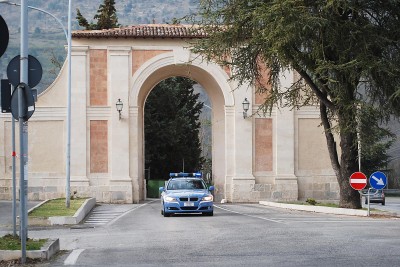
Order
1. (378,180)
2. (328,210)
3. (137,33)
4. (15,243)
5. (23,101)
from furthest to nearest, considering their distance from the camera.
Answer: (137,33)
(328,210)
(378,180)
(15,243)
(23,101)

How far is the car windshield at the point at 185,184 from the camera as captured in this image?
30297 millimetres

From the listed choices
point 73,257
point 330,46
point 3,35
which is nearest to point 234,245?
point 73,257

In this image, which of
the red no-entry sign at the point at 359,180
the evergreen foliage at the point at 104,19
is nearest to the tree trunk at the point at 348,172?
the red no-entry sign at the point at 359,180

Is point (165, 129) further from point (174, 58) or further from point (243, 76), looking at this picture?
point (243, 76)

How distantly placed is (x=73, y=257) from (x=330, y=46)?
59.4 ft

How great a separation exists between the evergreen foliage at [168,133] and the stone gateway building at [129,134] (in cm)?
2074

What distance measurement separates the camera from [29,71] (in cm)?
1505

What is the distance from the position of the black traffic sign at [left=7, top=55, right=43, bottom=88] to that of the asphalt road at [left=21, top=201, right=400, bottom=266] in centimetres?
319

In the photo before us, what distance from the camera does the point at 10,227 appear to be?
2377 cm

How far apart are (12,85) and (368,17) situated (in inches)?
753

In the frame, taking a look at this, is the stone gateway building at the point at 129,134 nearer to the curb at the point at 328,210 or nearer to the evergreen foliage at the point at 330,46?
the curb at the point at 328,210

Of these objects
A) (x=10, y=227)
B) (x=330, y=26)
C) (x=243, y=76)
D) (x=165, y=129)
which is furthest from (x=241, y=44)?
(x=165, y=129)

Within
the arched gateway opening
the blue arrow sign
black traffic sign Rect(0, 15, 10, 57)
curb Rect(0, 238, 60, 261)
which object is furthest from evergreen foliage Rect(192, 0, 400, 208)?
black traffic sign Rect(0, 15, 10, 57)

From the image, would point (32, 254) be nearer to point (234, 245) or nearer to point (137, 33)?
point (234, 245)
